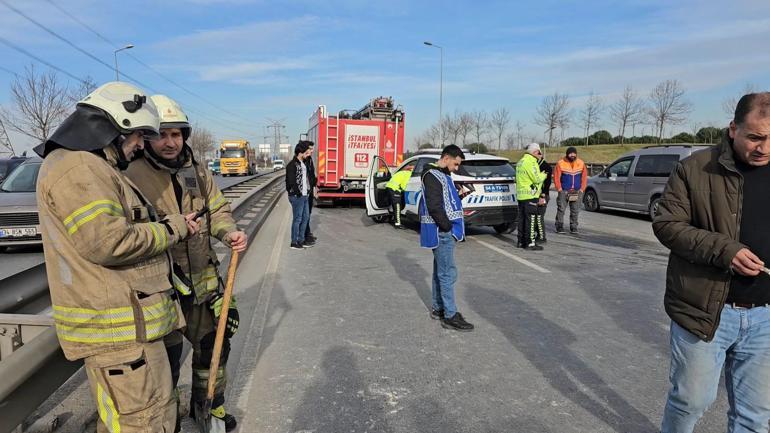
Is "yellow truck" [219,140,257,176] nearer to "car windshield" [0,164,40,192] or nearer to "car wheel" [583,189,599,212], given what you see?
"car wheel" [583,189,599,212]

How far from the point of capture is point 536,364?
4.06 meters

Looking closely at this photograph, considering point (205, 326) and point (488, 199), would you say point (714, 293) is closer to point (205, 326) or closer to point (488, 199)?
point (205, 326)

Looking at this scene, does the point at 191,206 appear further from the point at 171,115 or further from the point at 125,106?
the point at 125,106

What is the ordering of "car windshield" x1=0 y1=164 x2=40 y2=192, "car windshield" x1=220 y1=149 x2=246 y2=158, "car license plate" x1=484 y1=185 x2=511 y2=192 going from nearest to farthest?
"car windshield" x1=0 y1=164 x2=40 y2=192
"car license plate" x1=484 y1=185 x2=511 y2=192
"car windshield" x1=220 y1=149 x2=246 y2=158

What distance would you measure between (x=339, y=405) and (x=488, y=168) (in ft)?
22.9

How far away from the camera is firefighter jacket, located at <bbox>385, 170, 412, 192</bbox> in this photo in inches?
441

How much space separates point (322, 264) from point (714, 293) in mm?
6034

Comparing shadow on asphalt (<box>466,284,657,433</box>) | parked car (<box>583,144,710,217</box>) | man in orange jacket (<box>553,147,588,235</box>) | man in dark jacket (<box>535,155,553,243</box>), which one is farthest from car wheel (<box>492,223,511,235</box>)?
shadow on asphalt (<box>466,284,657,433</box>)

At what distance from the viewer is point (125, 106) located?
2168 mm

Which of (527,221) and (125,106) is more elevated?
(125,106)

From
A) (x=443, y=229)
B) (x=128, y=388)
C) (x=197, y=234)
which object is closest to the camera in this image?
(x=128, y=388)

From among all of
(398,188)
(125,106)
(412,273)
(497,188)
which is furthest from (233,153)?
(125,106)

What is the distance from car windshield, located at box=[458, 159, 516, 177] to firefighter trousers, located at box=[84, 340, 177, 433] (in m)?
7.68

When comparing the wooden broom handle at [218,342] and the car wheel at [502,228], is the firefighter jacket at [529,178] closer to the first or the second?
the car wheel at [502,228]
